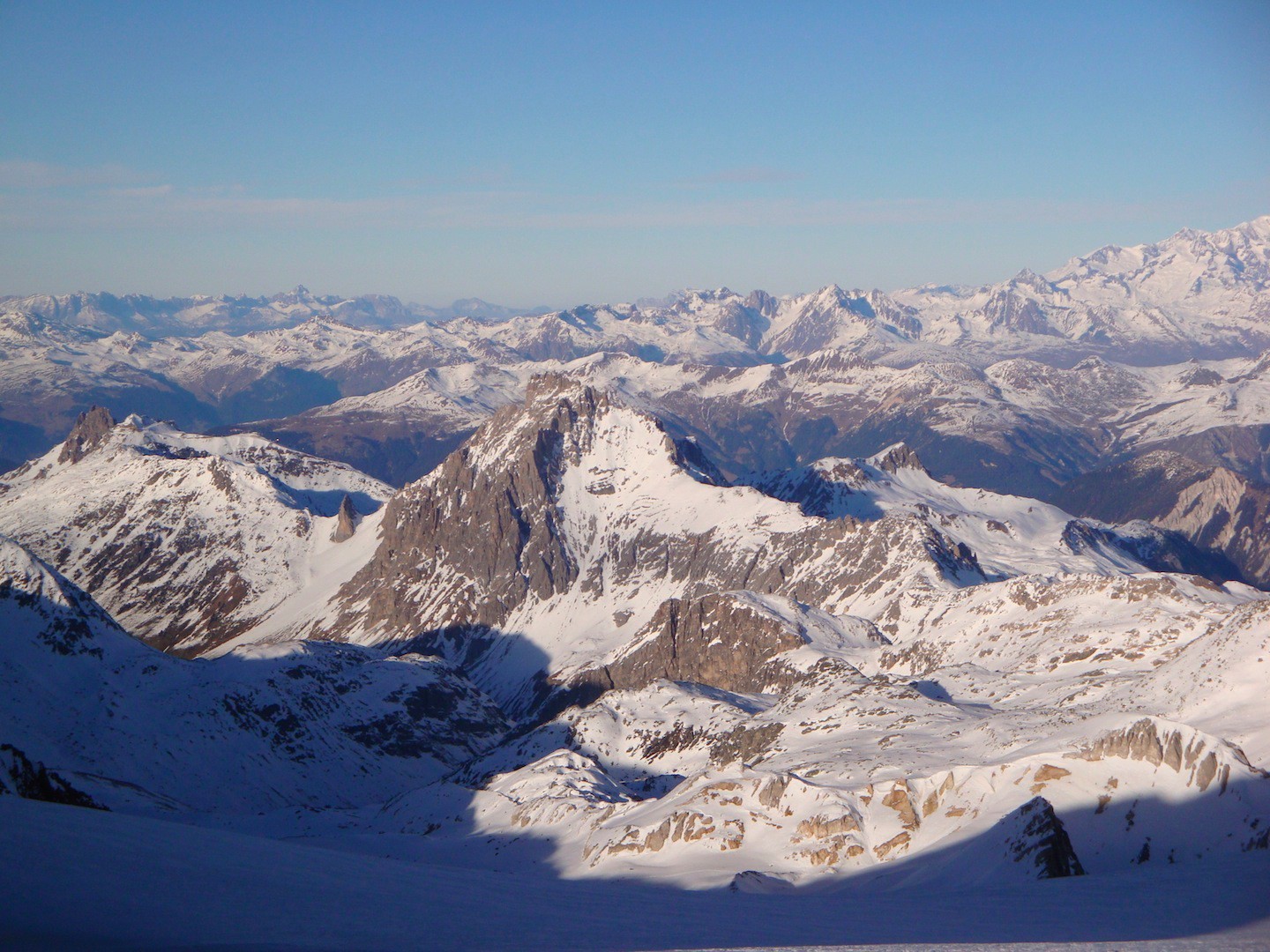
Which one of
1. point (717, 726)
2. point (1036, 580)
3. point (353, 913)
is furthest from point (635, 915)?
point (1036, 580)

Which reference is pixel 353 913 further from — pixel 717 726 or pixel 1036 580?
pixel 1036 580

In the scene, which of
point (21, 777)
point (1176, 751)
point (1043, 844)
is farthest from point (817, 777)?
point (21, 777)

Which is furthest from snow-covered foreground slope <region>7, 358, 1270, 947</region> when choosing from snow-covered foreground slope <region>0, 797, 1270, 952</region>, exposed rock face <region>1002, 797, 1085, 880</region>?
snow-covered foreground slope <region>0, 797, 1270, 952</region>

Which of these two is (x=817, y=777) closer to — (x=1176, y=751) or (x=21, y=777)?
(x=1176, y=751)

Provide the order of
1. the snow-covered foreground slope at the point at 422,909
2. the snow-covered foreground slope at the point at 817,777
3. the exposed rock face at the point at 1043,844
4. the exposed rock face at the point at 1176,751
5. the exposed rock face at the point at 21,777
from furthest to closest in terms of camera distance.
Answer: the exposed rock face at the point at 21,777, the exposed rock face at the point at 1176,751, the exposed rock face at the point at 1043,844, the snow-covered foreground slope at the point at 817,777, the snow-covered foreground slope at the point at 422,909

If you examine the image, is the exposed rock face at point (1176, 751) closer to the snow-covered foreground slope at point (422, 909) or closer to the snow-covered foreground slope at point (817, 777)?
the snow-covered foreground slope at point (817, 777)

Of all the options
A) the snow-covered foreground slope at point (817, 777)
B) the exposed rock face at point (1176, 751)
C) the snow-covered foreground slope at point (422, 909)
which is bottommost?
the snow-covered foreground slope at point (817, 777)

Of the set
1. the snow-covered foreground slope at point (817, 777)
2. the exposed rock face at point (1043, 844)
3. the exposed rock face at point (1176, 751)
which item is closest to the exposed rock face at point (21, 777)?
the snow-covered foreground slope at point (817, 777)

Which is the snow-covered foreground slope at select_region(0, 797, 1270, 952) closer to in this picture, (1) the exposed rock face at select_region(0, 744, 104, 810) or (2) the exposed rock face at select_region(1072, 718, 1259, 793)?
(2) the exposed rock face at select_region(1072, 718, 1259, 793)
